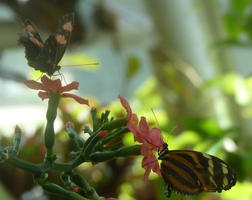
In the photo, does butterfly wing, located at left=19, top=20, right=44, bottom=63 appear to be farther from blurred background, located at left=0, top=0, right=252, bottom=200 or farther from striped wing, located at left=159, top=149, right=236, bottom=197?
blurred background, located at left=0, top=0, right=252, bottom=200

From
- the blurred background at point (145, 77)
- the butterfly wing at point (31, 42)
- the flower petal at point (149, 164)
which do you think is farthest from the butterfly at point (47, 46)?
the blurred background at point (145, 77)

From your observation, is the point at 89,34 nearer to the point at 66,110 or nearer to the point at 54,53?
the point at 66,110

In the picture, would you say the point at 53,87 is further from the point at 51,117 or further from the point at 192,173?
the point at 192,173

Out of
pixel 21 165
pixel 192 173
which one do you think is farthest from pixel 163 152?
pixel 21 165

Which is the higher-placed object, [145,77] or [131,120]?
[131,120]

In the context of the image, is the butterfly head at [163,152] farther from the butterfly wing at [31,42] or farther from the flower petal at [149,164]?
the butterfly wing at [31,42]

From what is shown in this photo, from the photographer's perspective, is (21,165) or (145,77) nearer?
(21,165)

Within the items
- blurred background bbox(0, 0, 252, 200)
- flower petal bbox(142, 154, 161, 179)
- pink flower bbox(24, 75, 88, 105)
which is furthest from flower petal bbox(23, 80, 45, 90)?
blurred background bbox(0, 0, 252, 200)
